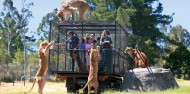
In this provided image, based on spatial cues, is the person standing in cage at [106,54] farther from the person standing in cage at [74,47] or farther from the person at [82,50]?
the person standing in cage at [74,47]

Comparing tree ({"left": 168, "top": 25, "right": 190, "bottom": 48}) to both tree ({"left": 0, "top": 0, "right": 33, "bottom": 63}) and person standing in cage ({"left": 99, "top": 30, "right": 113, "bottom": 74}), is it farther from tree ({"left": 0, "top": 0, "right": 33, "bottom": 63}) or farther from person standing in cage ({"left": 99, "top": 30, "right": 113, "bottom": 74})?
person standing in cage ({"left": 99, "top": 30, "right": 113, "bottom": 74})

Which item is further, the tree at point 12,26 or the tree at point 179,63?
the tree at point 12,26

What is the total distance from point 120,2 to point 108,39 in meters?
24.6

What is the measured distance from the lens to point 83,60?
1405 centimetres

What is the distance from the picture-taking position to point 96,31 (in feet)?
53.0

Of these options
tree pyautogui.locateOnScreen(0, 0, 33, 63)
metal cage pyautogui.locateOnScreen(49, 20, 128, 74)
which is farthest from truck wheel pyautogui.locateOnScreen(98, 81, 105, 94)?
tree pyautogui.locateOnScreen(0, 0, 33, 63)

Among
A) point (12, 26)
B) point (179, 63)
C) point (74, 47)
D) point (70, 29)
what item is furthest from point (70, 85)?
point (12, 26)

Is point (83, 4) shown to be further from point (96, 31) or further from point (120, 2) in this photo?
point (120, 2)

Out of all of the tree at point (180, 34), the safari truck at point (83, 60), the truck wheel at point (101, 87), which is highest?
the tree at point (180, 34)

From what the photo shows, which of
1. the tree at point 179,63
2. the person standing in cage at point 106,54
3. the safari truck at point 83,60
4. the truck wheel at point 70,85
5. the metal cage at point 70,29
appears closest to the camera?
the person standing in cage at point 106,54

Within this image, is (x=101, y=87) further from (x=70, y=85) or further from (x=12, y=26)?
(x=12, y=26)

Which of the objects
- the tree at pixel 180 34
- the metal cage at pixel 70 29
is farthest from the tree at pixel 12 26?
the metal cage at pixel 70 29

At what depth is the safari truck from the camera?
1398cm

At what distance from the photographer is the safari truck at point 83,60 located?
45.9 ft
